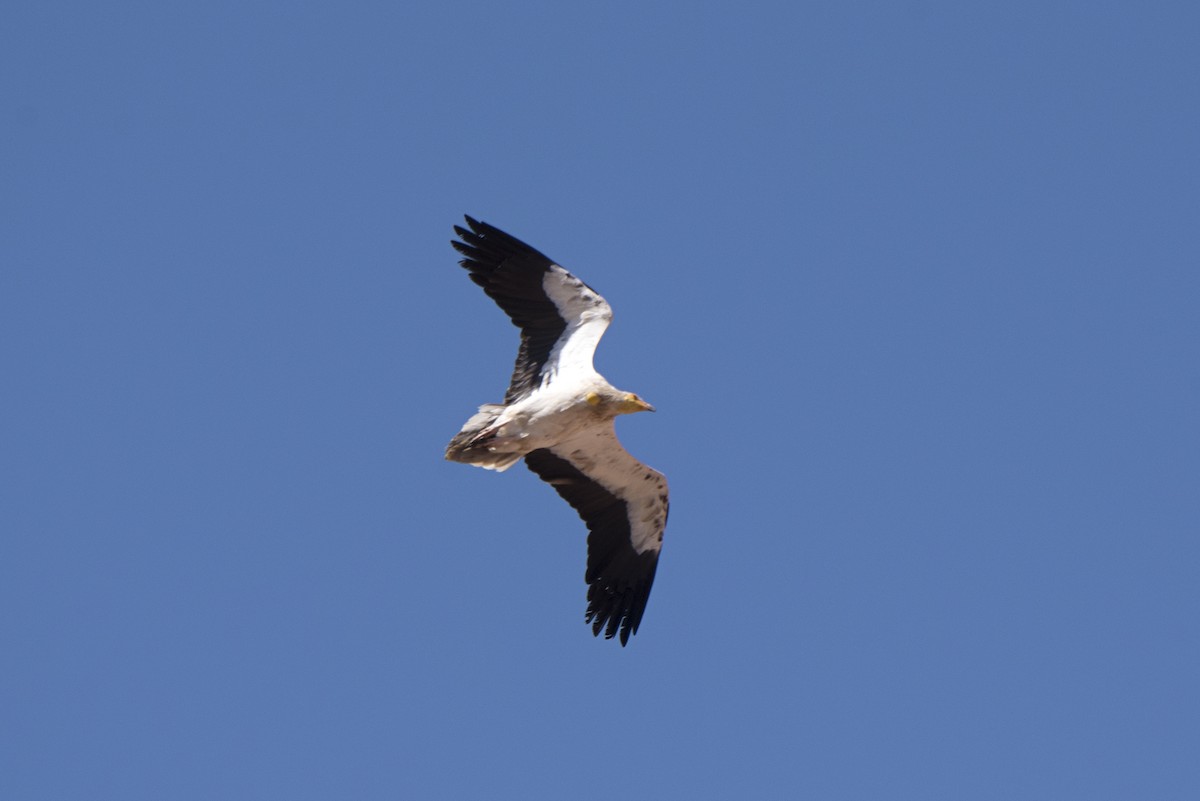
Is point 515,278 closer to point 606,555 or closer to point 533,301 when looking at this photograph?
point 533,301

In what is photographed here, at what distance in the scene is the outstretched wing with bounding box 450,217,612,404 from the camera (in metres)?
13.4

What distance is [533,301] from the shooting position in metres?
13.7

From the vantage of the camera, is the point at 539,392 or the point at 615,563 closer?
the point at 539,392

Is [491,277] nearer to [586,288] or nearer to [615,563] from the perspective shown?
[586,288]

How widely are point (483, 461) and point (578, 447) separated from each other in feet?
3.31

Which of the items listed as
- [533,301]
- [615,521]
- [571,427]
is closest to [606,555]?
[615,521]

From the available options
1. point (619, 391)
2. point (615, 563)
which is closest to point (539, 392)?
point (619, 391)

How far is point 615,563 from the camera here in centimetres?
1414

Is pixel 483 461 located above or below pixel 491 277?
below

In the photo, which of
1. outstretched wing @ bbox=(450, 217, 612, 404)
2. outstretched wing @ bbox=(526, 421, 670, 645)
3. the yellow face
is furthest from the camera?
outstretched wing @ bbox=(526, 421, 670, 645)

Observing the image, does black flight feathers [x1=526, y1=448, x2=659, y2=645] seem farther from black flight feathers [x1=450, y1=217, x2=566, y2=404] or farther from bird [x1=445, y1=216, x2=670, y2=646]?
black flight feathers [x1=450, y1=217, x2=566, y2=404]

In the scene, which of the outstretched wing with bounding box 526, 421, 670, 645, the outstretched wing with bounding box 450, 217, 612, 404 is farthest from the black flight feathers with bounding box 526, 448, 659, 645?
the outstretched wing with bounding box 450, 217, 612, 404

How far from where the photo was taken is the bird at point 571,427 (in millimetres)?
13023

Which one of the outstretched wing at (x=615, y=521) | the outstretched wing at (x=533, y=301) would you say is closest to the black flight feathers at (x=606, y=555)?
the outstretched wing at (x=615, y=521)
